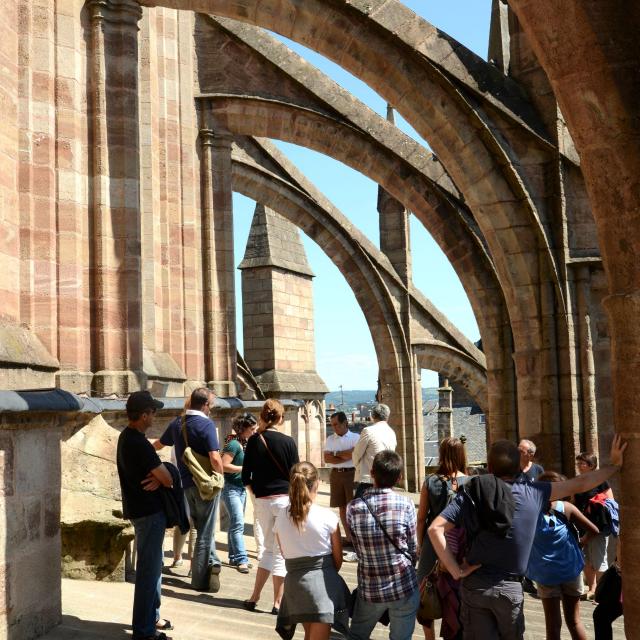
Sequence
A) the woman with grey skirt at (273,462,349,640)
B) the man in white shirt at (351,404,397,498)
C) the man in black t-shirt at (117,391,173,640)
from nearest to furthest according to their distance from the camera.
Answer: the woman with grey skirt at (273,462,349,640)
the man in black t-shirt at (117,391,173,640)
the man in white shirt at (351,404,397,498)

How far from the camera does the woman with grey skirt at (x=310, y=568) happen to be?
14.3 ft

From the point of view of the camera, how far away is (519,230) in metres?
9.41

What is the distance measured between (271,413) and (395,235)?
13.9 meters

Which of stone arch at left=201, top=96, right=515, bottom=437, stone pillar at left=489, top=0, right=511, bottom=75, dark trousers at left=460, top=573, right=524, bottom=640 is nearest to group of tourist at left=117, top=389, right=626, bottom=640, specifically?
dark trousers at left=460, top=573, right=524, bottom=640

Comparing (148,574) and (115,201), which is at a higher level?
(115,201)

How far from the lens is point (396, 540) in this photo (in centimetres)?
424

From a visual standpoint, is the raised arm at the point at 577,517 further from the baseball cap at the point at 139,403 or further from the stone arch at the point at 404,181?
the stone arch at the point at 404,181

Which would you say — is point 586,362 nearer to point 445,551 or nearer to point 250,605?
point 250,605

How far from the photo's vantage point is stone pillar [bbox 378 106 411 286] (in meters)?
19.0

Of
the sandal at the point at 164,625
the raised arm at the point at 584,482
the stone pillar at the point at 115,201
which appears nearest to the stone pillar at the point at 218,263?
the stone pillar at the point at 115,201

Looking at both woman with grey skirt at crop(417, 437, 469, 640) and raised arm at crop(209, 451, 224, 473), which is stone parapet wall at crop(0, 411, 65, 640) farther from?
woman with grey skirt at crop(417, 437, 469, 640)

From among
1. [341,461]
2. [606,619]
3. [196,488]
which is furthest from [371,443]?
[606,619]

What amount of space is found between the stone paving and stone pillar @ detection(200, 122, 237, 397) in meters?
5.33

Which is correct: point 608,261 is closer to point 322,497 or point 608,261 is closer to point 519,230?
point 519,230
